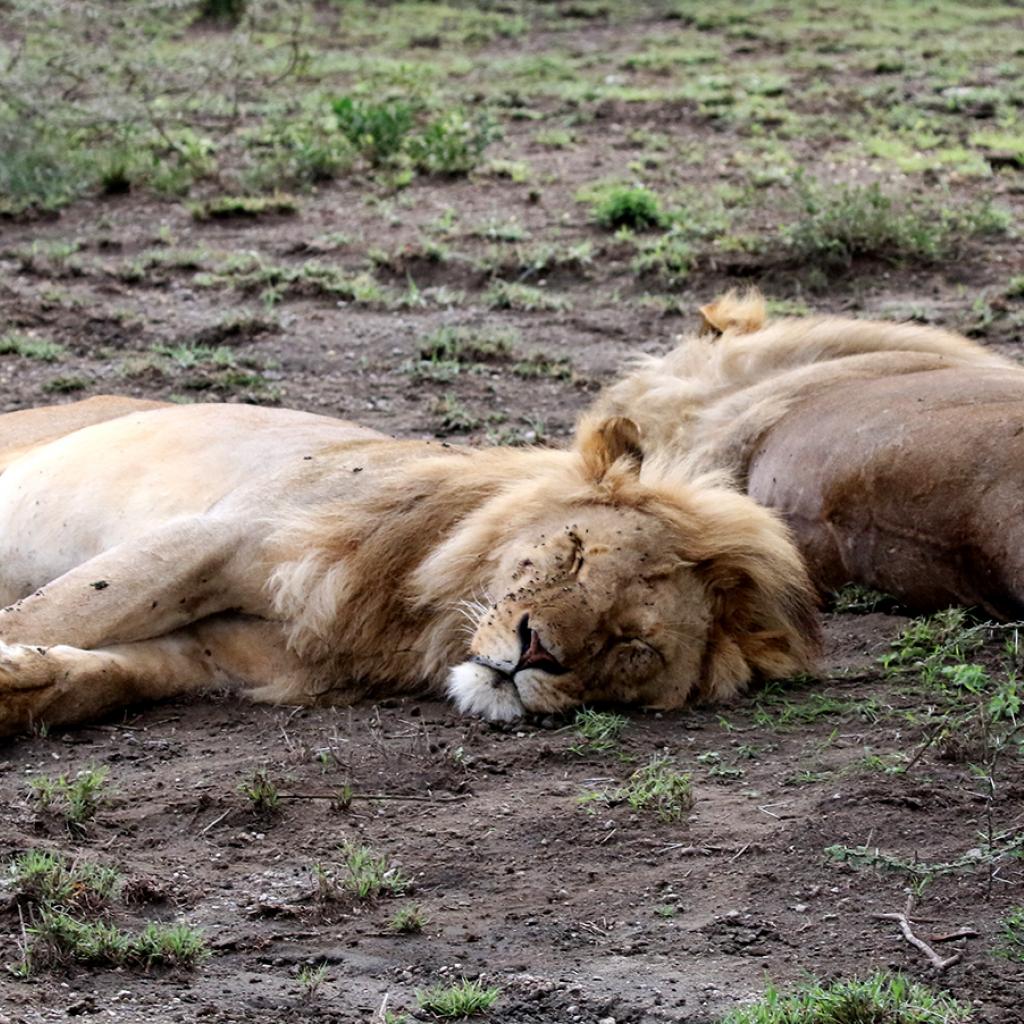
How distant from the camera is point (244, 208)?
9039 mm

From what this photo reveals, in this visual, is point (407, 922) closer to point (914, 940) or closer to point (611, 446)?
point (914, 940)

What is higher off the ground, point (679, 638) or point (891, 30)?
point (891, 30)

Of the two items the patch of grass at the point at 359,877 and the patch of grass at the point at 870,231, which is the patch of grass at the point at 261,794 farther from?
the patch of grass at the point at 870,231

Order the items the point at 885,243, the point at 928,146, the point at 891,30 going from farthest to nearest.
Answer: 1. the point at 891,30
2. the point at 928,146
3. the point at 885,243

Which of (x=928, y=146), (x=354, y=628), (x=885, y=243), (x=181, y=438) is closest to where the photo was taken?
(x=354, y=628)

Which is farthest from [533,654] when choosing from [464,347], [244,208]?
[244,208]

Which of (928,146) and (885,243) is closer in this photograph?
(885,243)

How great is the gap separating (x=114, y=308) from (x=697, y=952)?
535 centimetres

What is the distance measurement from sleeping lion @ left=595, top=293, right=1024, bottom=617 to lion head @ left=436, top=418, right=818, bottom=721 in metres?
0.32

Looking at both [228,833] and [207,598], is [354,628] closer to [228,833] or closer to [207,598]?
[207,598]

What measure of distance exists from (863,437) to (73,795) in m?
2.22

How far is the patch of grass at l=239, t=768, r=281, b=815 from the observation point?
3230 mm

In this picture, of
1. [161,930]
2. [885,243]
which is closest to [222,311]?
[885,243]

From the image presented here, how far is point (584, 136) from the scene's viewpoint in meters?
10.9
